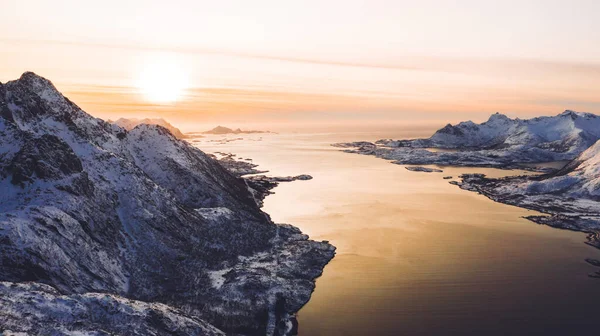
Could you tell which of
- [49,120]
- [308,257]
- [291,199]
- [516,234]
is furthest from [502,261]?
[49,120]

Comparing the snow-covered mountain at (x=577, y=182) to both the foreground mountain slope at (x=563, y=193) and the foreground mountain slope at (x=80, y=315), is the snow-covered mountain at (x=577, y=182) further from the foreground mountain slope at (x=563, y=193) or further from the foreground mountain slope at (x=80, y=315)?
the foreground mountain slope at (x=80, y=315)

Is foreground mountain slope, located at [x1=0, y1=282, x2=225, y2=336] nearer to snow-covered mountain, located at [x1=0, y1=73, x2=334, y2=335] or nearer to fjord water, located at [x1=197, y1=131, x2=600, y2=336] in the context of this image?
snow-covered mountain, located at [x1=0, y1=73, x2=334, y2=335]

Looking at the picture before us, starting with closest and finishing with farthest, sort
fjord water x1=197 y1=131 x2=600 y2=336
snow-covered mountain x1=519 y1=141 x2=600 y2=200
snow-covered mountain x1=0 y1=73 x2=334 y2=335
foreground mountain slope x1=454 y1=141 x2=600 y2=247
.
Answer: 1. snow-covered mountain x1=0 y1=73 x2=334 y2=335
2. fjord water x1=197 y1=131 x2=600 y2=336
3. foreground mountain slope x1=454 y1=141 x2=600 y2=247
4. snow-covered mountain x1=519 y1=141 x2=600 y2=200

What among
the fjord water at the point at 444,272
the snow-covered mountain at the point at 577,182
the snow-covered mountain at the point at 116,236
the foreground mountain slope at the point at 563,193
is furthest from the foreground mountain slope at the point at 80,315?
the snow-covered mountain at the point at 577,182

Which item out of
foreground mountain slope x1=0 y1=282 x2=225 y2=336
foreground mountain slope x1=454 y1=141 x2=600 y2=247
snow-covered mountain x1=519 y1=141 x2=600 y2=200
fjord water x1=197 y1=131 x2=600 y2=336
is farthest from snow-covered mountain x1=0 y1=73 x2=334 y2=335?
snow-covered mountain x1=519 y1=141 x2=600 y2=200

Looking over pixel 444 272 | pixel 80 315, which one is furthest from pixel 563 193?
pixel 80 315

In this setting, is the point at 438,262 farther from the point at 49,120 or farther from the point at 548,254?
the point at 49,120
